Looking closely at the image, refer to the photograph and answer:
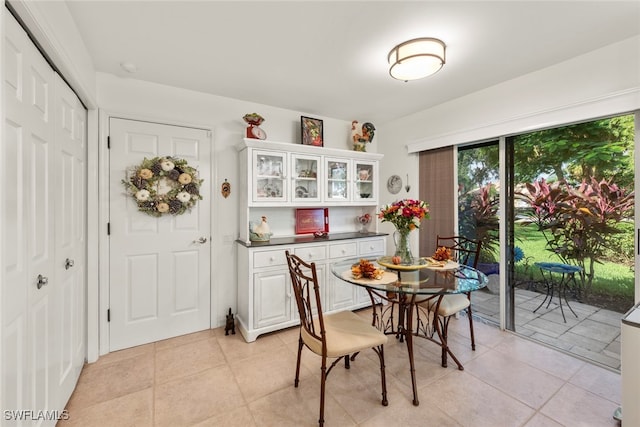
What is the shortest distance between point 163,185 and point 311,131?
1717 millimetres

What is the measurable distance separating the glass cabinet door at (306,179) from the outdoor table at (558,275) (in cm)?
240

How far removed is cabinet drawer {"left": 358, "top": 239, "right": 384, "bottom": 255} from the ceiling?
1.76m

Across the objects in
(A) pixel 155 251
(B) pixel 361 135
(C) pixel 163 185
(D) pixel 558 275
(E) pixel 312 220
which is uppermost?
(B) pixel 361 135

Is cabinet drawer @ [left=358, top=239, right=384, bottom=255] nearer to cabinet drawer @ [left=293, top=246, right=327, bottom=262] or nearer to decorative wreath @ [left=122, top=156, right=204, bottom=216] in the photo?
cabinet drawer @ [left=293, top=246, right=327, bottom=262]

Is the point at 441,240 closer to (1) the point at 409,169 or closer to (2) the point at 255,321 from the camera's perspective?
(1) the point at 409,169

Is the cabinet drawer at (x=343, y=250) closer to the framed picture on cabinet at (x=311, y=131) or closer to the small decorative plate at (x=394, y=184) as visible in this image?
the small decorative plate at (x=394, y=184)

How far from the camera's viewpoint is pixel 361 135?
141 inches

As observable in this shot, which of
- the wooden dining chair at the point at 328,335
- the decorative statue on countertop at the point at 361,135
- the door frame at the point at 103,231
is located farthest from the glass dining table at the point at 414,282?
the door frame at the point at 103,231

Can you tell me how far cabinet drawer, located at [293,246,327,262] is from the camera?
282 cm

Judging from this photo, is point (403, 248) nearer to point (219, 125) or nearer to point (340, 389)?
point (340, 389)

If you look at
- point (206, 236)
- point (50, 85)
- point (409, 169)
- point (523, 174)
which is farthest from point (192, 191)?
point (523, 174)

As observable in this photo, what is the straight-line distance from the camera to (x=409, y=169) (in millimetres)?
3527

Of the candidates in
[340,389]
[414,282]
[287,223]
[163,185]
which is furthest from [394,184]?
[163,185]

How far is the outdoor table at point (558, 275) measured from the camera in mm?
2447
